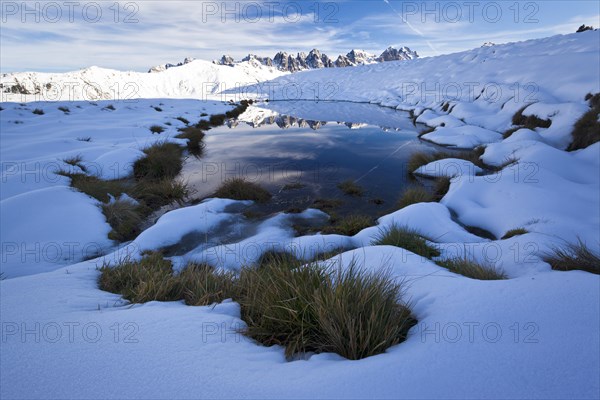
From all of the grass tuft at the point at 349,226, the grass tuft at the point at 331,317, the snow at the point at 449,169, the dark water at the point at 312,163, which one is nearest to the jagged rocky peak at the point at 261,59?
the dark water at the point at 312,163

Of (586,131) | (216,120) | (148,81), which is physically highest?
(148,81)

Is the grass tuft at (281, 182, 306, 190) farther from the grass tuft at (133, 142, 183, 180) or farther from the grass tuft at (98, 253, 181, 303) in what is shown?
the grass tuft at (98, 253, 181, 303)

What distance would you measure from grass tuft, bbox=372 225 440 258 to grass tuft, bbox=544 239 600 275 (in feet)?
4.25

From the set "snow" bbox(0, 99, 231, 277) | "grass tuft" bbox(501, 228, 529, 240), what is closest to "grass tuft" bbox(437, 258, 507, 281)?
"grass tuft" bbox(501, 228, 529, 240)

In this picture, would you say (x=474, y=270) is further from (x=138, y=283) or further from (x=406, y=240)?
(x=138, y=283)

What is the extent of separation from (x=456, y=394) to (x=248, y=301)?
1580 mm

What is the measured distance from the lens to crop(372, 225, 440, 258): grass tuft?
4339mm

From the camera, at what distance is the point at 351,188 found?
332 inches

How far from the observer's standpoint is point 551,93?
14023 millimetres

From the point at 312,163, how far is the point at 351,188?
3.50 metres

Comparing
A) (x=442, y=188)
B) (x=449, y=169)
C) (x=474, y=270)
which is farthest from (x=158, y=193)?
(x=449, y=169)

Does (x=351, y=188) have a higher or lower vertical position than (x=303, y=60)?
lower

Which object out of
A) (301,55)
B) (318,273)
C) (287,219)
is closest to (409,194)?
(287,219)

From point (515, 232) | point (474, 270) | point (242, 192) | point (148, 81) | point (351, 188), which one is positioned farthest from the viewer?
point (148, 81)
